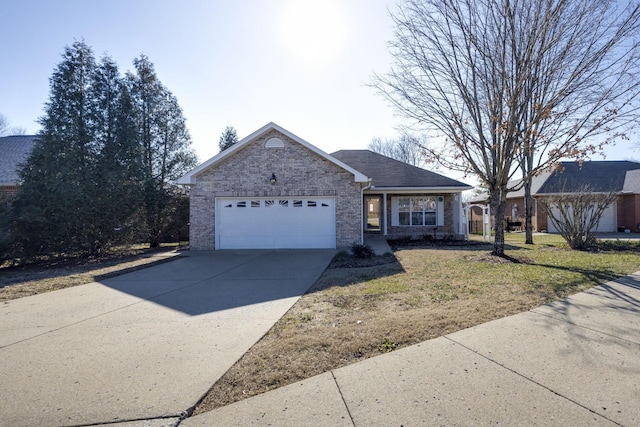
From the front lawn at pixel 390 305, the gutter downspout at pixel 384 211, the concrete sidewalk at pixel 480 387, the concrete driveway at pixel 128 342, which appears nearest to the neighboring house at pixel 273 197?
the front lawn at pixel 390 305

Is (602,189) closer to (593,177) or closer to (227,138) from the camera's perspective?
(593,177)

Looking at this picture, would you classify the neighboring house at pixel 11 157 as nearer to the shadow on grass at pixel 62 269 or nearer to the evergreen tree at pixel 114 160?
the evergreen tree at pixel 114 160

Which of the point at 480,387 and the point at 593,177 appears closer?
the point at 480,387

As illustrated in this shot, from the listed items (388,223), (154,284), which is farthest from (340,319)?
(388,223)

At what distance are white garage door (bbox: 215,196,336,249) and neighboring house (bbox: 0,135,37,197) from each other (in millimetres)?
11142

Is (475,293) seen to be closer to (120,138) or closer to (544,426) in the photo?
(544,426)

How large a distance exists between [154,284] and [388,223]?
42.8ft

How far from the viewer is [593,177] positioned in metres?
25.5

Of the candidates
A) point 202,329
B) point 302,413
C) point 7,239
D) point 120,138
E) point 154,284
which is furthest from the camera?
point 120,138

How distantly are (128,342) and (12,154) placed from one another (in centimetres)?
2230

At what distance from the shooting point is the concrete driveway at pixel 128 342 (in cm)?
293

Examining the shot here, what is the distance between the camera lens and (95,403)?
2930 millimetres

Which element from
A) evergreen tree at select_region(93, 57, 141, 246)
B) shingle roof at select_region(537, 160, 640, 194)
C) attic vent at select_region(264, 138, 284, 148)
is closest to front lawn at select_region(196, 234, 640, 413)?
attic vent at select_region(264, 138, 284, 148)

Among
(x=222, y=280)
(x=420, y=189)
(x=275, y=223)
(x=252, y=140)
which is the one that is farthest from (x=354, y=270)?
(x=420, y=189)
